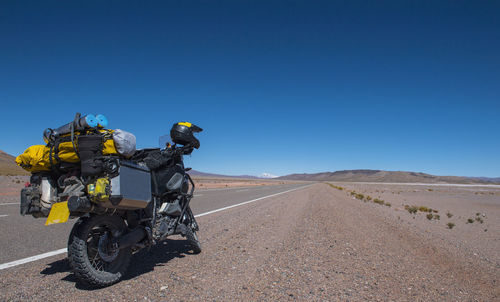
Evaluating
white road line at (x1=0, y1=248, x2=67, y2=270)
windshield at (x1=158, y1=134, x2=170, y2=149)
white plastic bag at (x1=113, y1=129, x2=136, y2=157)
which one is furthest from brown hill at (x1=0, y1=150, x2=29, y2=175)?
white plastic bag at (x1=113, y1=129, x2=136, y2=157)

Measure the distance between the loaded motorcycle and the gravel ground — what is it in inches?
14.7

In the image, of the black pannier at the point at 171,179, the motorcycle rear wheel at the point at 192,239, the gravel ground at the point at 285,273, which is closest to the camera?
the gravel ground at the point at 285,273

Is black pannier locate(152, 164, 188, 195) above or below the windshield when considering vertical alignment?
below

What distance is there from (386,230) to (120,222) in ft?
22.7

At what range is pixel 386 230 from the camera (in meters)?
7.50

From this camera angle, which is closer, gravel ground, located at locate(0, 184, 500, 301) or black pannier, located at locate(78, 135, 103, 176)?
black pannier, located at locate(78, 135, 103, 176)

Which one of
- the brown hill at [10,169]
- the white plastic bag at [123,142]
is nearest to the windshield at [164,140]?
the white plastic bag at [123,142]

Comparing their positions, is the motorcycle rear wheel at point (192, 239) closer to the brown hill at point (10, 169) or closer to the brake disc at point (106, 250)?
the brake disc at point (106, 250)

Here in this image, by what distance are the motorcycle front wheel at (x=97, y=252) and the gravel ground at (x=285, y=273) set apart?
0.56 ft

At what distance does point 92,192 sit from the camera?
2.89 m

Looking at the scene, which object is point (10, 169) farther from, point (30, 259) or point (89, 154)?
point (89, 154)

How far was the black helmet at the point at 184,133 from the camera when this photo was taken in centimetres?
427

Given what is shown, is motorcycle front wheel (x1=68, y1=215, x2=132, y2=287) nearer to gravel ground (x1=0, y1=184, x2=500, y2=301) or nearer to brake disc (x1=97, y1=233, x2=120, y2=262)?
brake disc (x1=97, y1=233, x2=120, y2=262)

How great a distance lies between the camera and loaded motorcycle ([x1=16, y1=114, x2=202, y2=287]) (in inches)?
116
